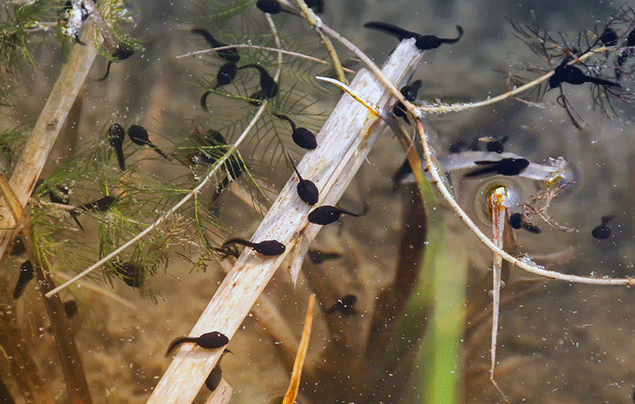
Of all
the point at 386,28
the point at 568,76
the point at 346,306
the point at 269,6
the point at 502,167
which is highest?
the point at 269,6

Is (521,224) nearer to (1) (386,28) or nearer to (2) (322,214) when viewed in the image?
(2) (322,214)

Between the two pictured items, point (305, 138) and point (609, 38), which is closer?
point (305, 138)

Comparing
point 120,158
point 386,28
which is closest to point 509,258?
point 386,28

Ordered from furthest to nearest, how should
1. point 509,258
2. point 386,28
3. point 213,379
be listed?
1. point 386,28
2. point 213,379
3. point 509,258

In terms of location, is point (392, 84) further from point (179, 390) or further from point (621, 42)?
point (179, 390)

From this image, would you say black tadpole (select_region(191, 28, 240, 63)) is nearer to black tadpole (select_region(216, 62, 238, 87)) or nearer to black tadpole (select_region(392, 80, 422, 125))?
black tadpole (select_region(216, 62, 238, 87))

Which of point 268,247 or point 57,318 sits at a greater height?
point 268,247

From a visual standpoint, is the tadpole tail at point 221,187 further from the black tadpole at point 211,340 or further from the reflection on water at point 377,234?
the black tadpole at point 211,340
